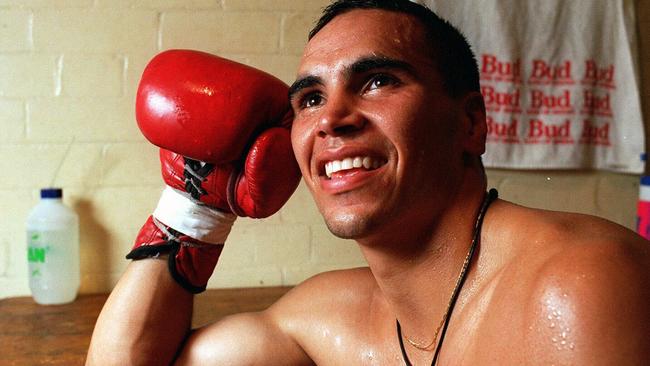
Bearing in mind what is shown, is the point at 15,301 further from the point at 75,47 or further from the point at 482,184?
the point at 482,184

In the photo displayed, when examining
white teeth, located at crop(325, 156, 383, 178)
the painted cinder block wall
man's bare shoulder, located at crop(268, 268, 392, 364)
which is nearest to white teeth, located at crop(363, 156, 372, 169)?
white teeth, located at crop(325, 156, 383, 178)

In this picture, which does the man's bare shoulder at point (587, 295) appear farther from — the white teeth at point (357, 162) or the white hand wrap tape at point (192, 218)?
the white hand wrap tape at point (192, 218)

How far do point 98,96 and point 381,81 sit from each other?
4.01 feet

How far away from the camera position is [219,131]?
1086 mm

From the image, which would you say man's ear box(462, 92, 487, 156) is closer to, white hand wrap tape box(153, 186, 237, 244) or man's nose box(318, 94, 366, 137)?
man's nose box(318, 94, 366, 137)

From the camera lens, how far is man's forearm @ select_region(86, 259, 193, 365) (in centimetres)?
122

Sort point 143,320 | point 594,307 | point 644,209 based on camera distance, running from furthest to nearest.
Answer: point 644,209, point 143,320, point 594,307

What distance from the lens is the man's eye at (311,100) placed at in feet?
3.52

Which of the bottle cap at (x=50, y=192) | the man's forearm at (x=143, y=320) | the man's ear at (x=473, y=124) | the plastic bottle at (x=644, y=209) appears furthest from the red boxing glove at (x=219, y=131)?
the plastic bottle at (x=644, y=209)

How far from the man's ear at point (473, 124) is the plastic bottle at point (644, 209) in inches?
48.0

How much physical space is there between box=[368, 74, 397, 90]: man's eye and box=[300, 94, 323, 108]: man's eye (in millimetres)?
109

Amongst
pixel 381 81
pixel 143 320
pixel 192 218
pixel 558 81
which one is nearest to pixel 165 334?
pixel 143 320

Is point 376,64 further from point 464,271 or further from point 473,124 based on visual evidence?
point 464,271

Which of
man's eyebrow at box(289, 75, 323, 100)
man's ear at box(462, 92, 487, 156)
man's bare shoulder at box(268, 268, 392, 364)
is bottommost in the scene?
man's bare shoulder at box(268, 268, 392, 364)
